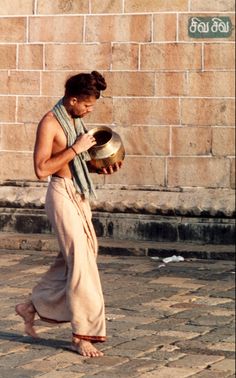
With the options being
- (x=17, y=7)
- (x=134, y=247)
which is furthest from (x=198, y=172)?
(x=17, y=7)

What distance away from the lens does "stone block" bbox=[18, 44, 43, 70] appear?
1383 cm

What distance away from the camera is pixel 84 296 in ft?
26.4

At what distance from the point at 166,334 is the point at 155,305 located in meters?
1.21

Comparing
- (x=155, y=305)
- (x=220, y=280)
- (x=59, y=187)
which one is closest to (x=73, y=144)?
(x=59, y=187)

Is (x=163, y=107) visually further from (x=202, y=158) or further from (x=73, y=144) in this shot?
(x=73, y=144)

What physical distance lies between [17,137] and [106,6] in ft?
5.32

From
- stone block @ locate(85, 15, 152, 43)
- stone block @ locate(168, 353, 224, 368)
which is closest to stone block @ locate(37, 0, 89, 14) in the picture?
stone block @ locate(85, 15, 152, 43)

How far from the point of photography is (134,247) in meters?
12.7

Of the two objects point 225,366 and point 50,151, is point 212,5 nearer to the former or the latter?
point 50,151

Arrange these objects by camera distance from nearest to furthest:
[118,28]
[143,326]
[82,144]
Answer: [82,144], [143,326], [118,28]

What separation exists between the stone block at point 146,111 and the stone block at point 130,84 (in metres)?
0.07

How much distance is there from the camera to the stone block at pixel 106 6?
13508 mm

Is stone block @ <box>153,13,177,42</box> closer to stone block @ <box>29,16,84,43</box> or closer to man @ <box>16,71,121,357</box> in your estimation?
stone block @ <box>29,16,84,43</box>

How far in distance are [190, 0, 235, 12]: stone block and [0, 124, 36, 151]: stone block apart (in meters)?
2.08
